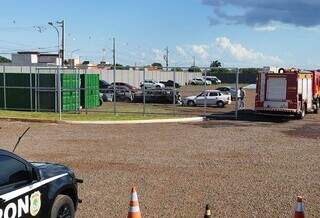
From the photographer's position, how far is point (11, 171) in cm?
648

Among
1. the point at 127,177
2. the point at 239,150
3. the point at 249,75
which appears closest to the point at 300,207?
the point at 127,177

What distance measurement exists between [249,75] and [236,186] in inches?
4157

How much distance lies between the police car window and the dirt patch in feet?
54.1

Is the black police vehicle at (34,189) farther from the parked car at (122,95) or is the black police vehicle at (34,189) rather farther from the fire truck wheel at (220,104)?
the parked car at (122,95)

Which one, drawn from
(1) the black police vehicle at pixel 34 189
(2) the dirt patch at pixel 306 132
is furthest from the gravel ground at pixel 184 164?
(1) the black police vehicle at pixel 34 189

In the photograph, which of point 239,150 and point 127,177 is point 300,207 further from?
point 239,150

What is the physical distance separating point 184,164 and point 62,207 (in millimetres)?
7202

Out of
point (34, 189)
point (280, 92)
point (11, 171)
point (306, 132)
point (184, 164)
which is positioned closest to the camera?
point (11, 171)

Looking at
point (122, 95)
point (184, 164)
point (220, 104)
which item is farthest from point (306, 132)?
point (122, 95)

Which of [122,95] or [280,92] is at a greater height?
[280,92]

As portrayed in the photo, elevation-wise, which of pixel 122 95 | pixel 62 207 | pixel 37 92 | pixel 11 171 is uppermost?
pixel 37 92

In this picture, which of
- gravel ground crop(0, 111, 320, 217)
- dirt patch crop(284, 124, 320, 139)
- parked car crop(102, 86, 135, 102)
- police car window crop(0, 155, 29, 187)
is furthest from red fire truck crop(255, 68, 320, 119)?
police car window crop(0, 155, 29, 187)

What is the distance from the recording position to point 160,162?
14.6 m

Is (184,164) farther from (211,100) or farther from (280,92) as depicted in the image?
(211,100)
